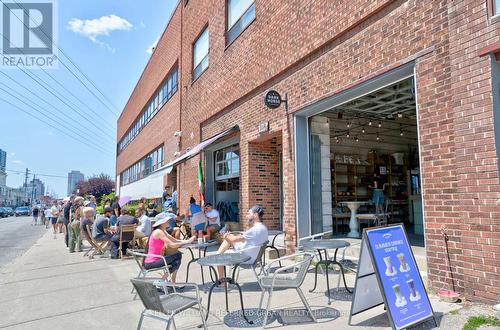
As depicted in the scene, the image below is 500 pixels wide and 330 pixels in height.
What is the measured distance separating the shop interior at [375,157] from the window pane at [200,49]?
587 centimetres

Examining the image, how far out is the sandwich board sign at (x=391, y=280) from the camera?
364 cm

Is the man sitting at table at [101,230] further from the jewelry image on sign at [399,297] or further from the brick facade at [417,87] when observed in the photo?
the jewelry image on sign at [399,297]

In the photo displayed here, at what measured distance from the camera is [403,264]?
394cm

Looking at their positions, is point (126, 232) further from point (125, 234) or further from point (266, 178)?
point (266, 178)

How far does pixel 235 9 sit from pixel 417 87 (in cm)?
780

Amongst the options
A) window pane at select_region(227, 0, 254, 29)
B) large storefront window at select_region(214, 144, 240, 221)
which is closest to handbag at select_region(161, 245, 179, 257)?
large storefront window at select_region(214, 144, 240, 221)

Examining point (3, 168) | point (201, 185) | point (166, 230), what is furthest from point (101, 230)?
point (3, 168)

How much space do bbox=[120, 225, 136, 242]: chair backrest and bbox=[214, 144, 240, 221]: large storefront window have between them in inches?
133

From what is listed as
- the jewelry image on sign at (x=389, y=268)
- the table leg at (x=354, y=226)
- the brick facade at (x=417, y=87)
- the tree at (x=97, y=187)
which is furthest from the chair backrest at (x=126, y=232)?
the tree at (x=97, y=187)

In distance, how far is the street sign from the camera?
8.23 m

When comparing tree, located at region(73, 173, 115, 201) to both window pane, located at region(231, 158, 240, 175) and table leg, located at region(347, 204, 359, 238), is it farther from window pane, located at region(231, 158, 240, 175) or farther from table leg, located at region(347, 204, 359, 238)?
table leg, located at region(347, 204, 359, 238)

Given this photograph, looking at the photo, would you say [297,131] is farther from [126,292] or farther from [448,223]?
[126,292]

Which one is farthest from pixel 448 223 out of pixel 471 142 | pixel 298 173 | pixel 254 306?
pixel 298 173

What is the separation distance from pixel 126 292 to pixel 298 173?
4.01 meters
